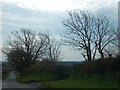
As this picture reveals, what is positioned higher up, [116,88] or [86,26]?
[86,26]

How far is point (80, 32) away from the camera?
59.4 m

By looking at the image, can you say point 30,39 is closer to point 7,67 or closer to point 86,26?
point 7,67

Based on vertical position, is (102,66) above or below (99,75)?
above

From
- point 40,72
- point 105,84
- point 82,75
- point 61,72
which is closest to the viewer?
point 105,84

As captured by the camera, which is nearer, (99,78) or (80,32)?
(99,78)

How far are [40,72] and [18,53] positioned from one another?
110 feet

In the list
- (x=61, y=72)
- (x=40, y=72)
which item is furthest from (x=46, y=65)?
(x=61, y=72)

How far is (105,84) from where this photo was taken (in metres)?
29.8

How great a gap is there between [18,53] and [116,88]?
249 feet

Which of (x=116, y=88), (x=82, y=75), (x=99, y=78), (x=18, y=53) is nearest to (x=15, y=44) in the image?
(x=18, y=53)

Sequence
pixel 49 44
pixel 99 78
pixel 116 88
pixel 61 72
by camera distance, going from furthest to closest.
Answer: pixel 49 44, pixel 61 72, pixel 99 78, pixel 116 88

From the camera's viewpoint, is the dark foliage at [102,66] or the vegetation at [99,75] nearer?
the vegetation at [99,75]

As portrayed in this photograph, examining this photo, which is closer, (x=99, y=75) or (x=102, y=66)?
(x=99, y=75)

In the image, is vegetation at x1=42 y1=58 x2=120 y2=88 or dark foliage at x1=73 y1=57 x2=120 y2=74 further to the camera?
dark foliage at x1=73 y1=57 x2=120 y2=74
